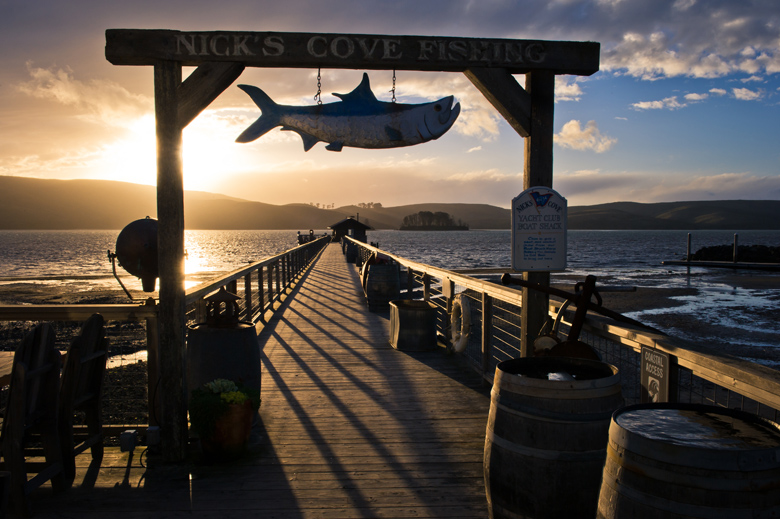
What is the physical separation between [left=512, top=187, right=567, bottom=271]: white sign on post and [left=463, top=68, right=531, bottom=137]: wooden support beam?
0.52 meters

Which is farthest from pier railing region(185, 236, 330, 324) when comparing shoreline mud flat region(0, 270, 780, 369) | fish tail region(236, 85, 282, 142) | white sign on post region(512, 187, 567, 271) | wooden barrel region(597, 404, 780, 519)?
wooden barrel region(597, 404, 780, 519)

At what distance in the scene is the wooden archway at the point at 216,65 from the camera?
12.3 feet

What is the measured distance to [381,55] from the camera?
12.6 ft

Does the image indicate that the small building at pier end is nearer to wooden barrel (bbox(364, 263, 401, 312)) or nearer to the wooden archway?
wooden barrel (bbox(364, 263, 401, 312))

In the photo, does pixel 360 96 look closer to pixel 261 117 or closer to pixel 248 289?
pixel 261 117

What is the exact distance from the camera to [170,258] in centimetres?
381

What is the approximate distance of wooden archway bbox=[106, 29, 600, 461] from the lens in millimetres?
3756

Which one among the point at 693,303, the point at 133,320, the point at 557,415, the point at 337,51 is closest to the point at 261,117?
the point at 337,51

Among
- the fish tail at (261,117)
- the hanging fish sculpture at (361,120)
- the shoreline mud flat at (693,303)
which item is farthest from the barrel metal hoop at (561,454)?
the shoreline mud flat at (693,303)

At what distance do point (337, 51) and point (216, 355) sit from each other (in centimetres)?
250

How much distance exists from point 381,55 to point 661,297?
2738cm

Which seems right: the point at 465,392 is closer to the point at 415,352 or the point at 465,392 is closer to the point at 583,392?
the point at 415,352

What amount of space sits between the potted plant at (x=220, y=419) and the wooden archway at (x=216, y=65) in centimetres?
19

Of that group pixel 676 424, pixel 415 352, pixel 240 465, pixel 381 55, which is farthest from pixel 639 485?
pixel 415 352
